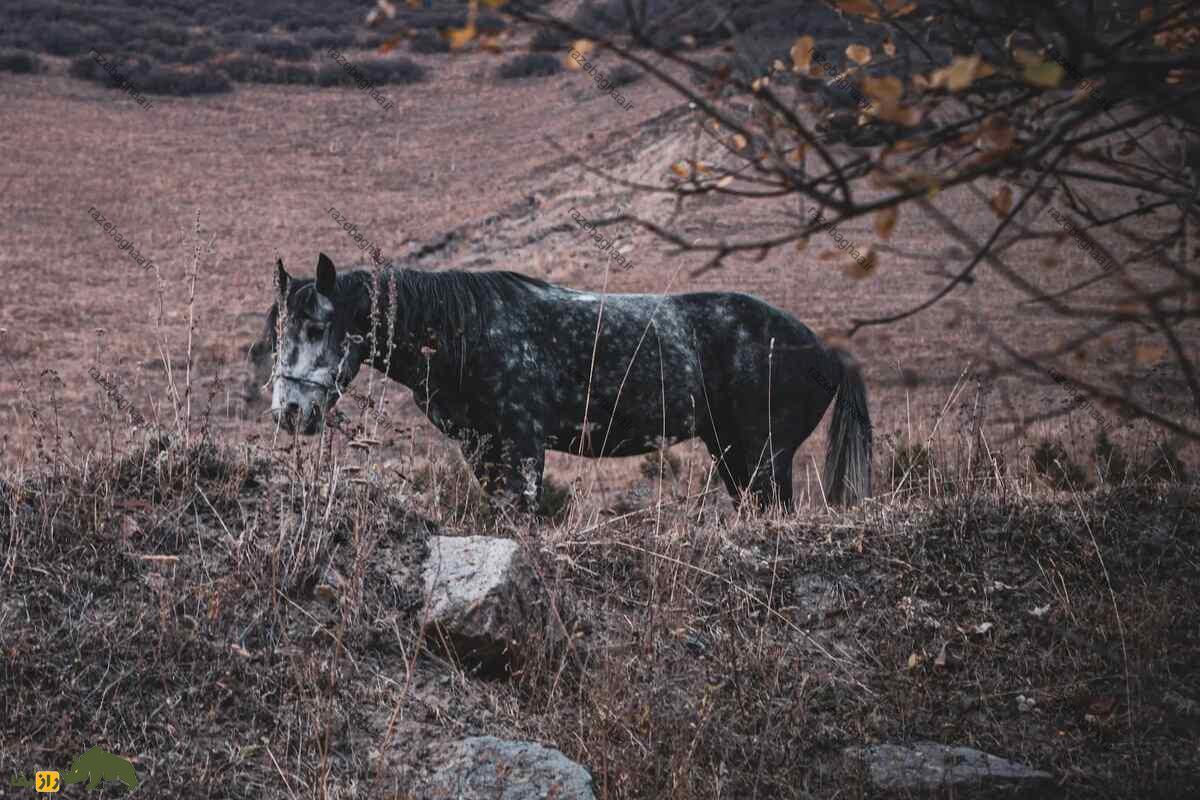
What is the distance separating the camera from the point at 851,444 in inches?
299

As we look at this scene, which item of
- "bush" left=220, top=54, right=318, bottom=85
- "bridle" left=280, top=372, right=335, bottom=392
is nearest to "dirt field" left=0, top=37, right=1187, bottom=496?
"bush" left=220, top=54, right=318, bottom=85

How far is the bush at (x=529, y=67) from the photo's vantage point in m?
46.5

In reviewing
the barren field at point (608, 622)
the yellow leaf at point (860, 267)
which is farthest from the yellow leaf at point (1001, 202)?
the yellow leaf at point (860, 267)

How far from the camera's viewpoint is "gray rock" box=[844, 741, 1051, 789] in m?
4.03

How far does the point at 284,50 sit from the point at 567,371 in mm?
44363

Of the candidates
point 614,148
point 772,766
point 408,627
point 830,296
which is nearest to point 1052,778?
point 772,766

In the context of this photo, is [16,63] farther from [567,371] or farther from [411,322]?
[567,371]

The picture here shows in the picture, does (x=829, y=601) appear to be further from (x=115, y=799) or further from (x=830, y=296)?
(x=830, y=296)

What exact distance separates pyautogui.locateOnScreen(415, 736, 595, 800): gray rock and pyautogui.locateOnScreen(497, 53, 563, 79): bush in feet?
146

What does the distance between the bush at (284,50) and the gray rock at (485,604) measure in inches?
1815

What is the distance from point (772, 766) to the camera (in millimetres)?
4199

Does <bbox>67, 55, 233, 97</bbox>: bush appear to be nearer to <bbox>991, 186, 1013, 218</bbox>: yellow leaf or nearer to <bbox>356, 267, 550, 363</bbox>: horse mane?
<bbox>356, 267, 550, 363</bbox>: horse mane

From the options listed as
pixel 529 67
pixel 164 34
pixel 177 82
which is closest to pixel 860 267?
pixel 177 82

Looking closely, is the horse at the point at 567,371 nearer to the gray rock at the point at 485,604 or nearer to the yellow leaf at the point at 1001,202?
→ the gray rock at the point at 485,604
